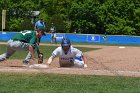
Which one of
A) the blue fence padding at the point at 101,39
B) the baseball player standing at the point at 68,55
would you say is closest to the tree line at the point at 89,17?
the blue fence padding at the point at 101,39

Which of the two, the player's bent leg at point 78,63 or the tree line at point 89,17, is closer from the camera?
the player's bent leg at point 78,63

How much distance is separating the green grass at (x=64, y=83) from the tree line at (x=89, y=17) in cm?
4170

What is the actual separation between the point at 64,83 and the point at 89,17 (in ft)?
154

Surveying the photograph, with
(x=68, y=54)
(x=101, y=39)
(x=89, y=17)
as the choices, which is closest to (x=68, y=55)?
(x=68, y=54)

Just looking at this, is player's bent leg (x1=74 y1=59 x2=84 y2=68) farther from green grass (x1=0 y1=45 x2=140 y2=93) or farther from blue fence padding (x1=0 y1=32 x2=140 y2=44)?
blue fence padding (x1=0 y1=32 x2=140 y2=44)

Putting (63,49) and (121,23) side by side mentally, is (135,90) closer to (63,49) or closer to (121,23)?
(63,49)

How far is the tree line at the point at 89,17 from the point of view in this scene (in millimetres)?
52812

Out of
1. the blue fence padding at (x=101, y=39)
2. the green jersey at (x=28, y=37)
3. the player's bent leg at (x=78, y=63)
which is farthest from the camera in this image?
the blue fence padding at (x=101, y=39)

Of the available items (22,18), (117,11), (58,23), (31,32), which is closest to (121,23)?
(117,11)

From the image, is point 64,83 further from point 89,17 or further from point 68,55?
point 89,17

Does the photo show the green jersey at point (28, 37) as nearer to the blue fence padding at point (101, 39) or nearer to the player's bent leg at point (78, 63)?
the player's bent leg at point (78, 63)

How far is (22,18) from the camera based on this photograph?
58.5m

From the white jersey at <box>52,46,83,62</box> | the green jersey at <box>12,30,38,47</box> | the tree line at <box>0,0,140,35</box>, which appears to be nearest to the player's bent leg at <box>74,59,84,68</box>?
the white jersey at <box>52,46,83,62</box>

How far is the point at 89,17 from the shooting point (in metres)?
55.4
